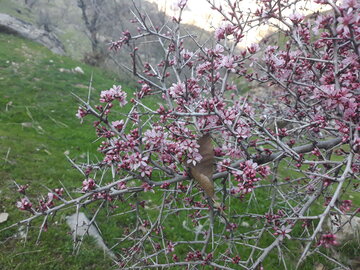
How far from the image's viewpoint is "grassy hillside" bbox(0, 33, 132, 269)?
11.2 feet

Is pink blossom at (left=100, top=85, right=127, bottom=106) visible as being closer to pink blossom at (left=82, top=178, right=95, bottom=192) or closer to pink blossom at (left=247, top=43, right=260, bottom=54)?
pink blossom at (left=82, top=178, right=95, bottom=192)

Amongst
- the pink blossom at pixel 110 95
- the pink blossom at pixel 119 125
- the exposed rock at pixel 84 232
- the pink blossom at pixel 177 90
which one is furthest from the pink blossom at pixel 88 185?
the exposed rock at pixel 84 232

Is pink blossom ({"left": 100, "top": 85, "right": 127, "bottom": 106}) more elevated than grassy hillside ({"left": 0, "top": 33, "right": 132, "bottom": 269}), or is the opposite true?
pink blossom ({"left": 100, "top": 85, "right": 127, "bottom": 106})

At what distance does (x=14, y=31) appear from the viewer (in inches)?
755

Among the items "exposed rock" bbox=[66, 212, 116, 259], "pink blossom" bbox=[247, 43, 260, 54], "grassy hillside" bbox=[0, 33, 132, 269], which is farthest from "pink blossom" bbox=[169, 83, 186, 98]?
"exposed rock" bbox=[66, 212, 116, 259]

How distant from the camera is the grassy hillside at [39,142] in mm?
3403

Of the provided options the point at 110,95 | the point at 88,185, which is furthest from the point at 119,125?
the point at 88,185

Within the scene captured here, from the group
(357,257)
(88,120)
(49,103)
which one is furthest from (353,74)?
(49,103)

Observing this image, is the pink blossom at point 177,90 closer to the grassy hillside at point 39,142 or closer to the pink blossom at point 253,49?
the pink blossom at point 253,49

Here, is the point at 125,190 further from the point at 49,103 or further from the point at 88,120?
the point at 49,103

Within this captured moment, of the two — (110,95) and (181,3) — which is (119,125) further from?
(181,3)

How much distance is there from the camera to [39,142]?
677 centimetres

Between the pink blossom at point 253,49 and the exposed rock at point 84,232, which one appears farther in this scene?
the exposed rock at point 84,232

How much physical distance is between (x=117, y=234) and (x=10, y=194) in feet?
5.88
